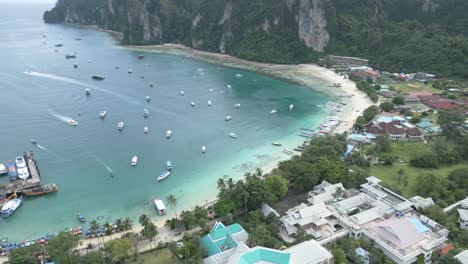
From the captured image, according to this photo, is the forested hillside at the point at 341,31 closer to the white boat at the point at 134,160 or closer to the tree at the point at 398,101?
the tree at the point at 398,101

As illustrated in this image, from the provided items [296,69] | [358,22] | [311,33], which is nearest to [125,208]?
[296,69]

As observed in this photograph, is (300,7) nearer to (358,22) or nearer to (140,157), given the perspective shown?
(358,22)

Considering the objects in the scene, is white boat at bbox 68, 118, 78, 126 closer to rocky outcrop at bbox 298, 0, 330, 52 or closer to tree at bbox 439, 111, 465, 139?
tree at bbox 439, 111, 465, 139

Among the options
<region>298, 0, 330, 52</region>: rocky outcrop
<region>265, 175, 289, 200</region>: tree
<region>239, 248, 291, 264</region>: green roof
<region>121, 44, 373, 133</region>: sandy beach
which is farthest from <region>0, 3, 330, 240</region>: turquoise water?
<region>298, 0, 330, 52</region>: rocky outcrop

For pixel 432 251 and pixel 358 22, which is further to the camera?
pixel 358 22

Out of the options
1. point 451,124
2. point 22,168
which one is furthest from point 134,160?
point 451,124

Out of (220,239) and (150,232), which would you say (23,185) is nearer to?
(150,232)

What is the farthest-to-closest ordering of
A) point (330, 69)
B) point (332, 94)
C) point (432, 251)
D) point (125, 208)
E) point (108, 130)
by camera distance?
point (330, 69)
point (332, 94)
point (108, 130)
point (125, 208)
point (432, 251)

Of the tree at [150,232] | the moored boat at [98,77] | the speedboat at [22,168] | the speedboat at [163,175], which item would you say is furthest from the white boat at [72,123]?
the tree at [150,232]

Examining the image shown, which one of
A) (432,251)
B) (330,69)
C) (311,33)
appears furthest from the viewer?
(311,33)
